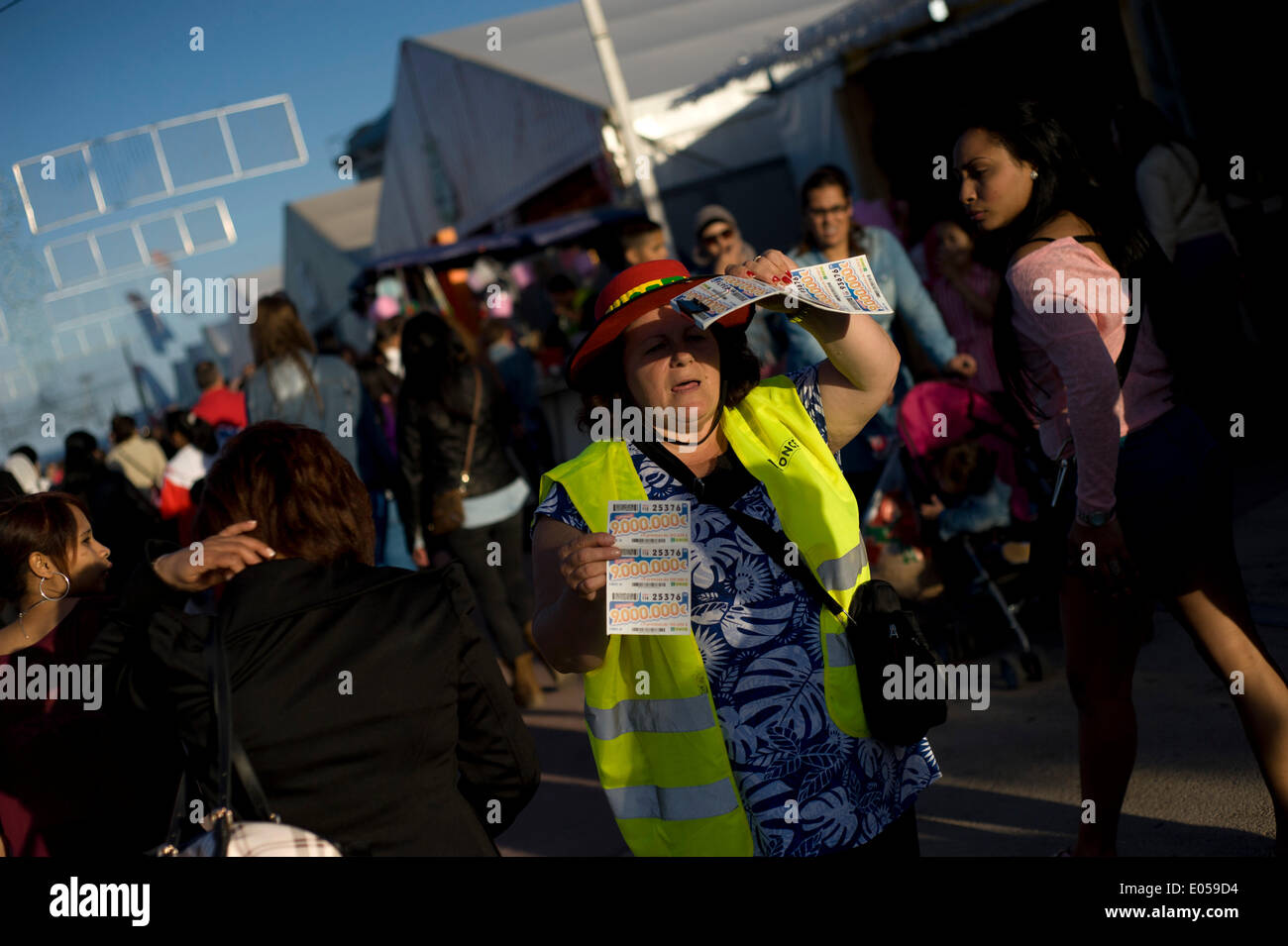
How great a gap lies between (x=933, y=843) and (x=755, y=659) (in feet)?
6.35

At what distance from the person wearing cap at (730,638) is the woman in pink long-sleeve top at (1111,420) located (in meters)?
0.63

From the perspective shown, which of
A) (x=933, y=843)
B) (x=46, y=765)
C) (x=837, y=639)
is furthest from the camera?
(x=933, y=843)

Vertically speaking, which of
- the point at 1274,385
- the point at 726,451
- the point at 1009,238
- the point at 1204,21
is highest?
the point at 1204,21

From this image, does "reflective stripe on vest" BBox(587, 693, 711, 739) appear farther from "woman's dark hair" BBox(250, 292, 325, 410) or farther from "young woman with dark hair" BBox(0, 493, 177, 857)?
"woman's dark hair" BBox(250, 292, 325, 410)

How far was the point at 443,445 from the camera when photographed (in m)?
6.48

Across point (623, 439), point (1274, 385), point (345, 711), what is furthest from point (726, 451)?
point (1274, 385)

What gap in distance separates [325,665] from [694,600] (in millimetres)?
720

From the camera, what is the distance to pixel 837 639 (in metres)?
2.37

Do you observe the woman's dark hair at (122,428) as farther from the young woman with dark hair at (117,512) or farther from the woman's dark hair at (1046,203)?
the woman's dark hair at (1046,203)

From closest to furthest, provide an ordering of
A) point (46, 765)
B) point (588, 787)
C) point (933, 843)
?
1. point (46, 765)
2. point (933, 843)
3. point (588, 787)

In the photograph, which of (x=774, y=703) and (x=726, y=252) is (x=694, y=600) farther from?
(x=726, y=252)

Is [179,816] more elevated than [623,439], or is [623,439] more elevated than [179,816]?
[623,439]

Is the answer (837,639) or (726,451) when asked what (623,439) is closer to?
(726,451)

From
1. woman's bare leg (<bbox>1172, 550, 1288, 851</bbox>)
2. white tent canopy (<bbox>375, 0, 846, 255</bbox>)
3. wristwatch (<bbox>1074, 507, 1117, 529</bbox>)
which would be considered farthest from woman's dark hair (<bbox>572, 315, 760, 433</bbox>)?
white tent canopy (<bbox>375, 0, 846, 255</bbox>)
